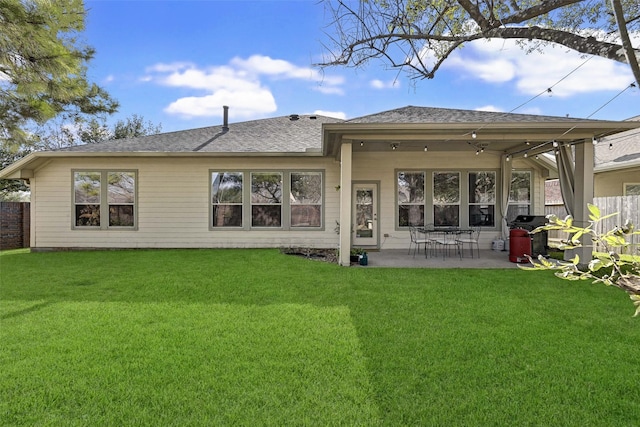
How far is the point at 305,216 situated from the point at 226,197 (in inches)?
93.3

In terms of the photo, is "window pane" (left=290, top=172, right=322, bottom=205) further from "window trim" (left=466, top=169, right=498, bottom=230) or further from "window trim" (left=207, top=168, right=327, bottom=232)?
"window trim" (left=466, top=169, right=498, bottom=230)

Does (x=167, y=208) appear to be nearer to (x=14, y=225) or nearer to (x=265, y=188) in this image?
(x=265, y=188)

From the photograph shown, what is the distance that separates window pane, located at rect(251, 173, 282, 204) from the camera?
408 inches

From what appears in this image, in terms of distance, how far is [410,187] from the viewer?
34.2ft

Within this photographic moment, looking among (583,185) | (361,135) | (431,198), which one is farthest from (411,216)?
(583,185)

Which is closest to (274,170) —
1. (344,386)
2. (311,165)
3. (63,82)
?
(311,165)

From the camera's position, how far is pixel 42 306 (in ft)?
15.7

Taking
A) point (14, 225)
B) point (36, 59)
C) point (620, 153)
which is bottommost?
point (14, 225)

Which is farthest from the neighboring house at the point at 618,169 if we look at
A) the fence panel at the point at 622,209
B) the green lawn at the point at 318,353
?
the green lawn at the point at 318,353

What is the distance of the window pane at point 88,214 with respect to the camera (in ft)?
34.4

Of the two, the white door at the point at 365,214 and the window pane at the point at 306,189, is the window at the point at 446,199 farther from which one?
the window pane at the point at 306,189

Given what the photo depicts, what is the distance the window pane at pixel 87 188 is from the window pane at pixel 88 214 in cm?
18

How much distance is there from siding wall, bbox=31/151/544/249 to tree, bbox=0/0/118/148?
1.53 metres

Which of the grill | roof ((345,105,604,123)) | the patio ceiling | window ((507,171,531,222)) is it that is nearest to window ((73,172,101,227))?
the patio ceiling
